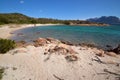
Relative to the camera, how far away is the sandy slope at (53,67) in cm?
878

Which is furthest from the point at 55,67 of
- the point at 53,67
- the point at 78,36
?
the point at 78,36

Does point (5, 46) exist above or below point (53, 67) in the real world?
above

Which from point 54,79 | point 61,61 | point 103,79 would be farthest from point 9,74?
point 103,79

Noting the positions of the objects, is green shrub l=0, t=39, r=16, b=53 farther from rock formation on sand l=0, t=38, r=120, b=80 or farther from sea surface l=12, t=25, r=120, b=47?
sea surface l=12, t=25, r=120, b=47

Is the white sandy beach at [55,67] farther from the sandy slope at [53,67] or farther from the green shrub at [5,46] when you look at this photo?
the green shrub at [5,46]

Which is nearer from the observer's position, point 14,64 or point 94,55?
point 14,64

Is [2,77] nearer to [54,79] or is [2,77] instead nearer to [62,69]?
[54,79]

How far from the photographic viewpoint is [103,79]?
8430 millimetres

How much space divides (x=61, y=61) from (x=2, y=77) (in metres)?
4.44

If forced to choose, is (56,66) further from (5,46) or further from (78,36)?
(78,36)

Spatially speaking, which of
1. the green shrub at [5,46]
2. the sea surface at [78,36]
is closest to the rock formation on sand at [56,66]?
the green shrub at [5,46]

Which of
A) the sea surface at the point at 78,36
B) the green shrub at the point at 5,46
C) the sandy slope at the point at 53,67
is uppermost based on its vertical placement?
the green shrub at the point at 5,46

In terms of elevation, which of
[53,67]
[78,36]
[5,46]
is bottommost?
[78,36]

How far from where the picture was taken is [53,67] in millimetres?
10172
